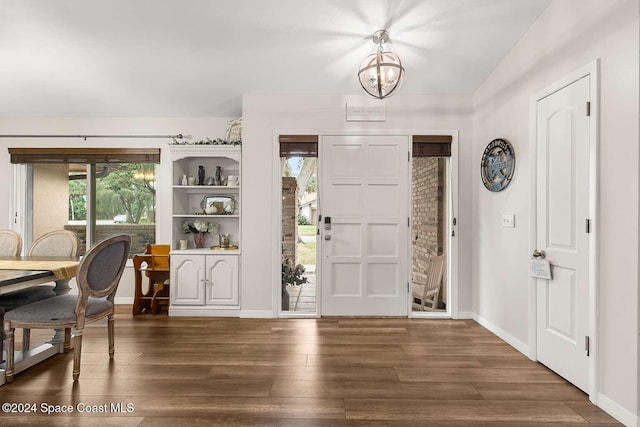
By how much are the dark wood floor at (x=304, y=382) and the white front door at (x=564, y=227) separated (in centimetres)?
23

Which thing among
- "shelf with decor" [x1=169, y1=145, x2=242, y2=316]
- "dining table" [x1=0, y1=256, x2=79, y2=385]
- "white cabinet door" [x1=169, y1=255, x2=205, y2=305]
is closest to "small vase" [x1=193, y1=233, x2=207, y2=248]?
"shelf with decor" [x1=169, y1=145, x2=242, y2=316]

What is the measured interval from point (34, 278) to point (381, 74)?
9.14 ft

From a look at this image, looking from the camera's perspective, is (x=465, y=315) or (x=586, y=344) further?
(x=465, y=315)

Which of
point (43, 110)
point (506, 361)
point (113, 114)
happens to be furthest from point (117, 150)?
point (506, 361)

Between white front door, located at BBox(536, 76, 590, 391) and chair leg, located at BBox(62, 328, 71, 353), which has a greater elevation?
white front door, located at BBox(536, 76, 590, 391)

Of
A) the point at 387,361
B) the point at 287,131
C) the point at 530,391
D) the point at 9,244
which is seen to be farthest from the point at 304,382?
the point at 9,244

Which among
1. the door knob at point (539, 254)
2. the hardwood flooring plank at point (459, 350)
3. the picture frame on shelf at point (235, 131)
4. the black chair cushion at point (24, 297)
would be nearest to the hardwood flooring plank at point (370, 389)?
the hardwood flooring plank at point (459, 350)

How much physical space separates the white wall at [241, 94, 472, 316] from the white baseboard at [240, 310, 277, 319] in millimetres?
11

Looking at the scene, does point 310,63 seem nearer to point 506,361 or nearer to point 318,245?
point 318,245

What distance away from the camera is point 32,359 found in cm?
268

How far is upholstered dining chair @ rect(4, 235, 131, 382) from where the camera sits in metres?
2.43

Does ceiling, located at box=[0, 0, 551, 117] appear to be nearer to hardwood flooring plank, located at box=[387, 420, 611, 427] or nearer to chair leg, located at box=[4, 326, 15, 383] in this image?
chair leg, located at box=[4, 326, 15, 383]

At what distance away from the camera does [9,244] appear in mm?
3432

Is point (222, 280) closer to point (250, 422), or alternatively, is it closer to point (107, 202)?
point (107, 202)
